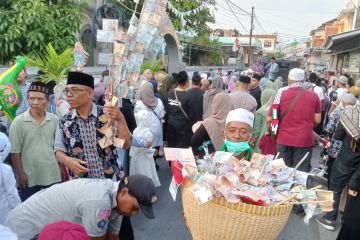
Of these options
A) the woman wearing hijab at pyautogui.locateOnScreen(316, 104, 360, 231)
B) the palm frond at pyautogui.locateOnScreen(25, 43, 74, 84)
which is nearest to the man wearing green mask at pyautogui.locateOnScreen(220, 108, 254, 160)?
the woman wearing hijab at pyautogui.locateOnScreen(316, 104, 360, 231)

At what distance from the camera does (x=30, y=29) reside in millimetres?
6121

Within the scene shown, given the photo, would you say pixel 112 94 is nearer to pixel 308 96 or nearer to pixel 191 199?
pixel 191 199

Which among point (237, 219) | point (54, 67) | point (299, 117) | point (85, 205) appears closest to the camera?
point (237, 219)

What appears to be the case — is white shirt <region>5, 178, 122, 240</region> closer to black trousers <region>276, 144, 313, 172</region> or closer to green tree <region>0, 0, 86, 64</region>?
black trousers <region>276, 144, 313, 172</region>

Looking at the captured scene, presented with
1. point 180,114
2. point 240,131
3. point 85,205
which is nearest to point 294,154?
point 180,114

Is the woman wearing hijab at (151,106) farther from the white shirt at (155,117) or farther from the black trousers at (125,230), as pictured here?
the black trousers at (125,230)

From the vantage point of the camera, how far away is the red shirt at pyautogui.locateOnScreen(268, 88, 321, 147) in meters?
4.46

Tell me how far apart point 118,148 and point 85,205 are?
7.07ft

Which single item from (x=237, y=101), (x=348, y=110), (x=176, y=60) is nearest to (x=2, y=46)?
(x=237, y=101)

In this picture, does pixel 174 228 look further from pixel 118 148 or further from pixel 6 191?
pixel 6 191

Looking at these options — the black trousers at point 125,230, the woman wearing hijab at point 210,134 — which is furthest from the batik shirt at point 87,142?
the woman wearing hijab at point 210,134

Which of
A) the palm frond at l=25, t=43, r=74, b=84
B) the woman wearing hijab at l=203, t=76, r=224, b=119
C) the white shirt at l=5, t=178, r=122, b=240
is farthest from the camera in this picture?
the woman wearing hijab at l=203, t=76, r=224, b=119

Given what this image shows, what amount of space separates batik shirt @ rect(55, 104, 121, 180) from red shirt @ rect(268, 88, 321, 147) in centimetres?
259

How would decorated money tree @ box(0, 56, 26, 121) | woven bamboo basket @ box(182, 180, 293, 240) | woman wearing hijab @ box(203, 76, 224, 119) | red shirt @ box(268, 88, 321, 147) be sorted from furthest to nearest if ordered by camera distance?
woman wearing hijab @ box(203, 76, 224, 119) → red shirt @ box(268, 88, 321, 147) → decorated money tree @ box(0, 56, 26, 121) → woven bamboo basket @ box(182, 180, 293, 240)
